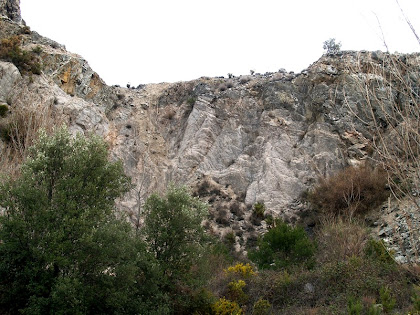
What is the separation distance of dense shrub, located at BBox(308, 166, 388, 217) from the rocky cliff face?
1256 mm

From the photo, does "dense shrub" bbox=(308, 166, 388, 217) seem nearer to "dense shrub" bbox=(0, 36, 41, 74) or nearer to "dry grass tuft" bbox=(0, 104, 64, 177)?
"dry grass tuft" bbox=(0, 104, 64, 177)

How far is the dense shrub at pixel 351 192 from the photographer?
22.5 meters

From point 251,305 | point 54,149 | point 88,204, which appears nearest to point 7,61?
point 54,149

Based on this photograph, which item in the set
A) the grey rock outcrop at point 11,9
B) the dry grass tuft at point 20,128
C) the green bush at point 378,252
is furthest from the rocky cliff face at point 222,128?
the green bush at point 378,252

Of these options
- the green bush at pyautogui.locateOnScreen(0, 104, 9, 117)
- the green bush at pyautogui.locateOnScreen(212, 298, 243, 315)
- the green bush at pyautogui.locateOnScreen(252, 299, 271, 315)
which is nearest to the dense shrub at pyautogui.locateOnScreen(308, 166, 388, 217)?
the green bush at pyautogui.locateOnScreen(252, 299, 271, 315)

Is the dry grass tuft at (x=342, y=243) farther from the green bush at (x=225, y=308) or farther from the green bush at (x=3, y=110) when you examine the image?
the green bush at (x=3, y=110)

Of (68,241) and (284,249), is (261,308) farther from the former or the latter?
(68,241)

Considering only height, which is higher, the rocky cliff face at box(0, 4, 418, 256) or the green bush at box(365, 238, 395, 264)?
the rocky cliff face at box(0, 4, 418, 256)

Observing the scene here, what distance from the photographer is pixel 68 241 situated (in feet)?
34.3

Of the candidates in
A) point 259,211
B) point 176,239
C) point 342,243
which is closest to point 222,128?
point 259,211

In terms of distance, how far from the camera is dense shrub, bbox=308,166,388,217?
2248 cm

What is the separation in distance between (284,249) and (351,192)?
664 centimetres

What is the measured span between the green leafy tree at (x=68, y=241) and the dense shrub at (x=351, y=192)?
13.8 meters

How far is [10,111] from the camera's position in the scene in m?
20.7
